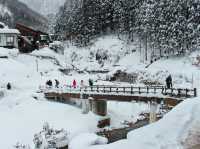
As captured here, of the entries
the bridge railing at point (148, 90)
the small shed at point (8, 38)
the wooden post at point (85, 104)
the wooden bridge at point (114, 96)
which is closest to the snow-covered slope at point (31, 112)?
the wooden post at point (85, 104)

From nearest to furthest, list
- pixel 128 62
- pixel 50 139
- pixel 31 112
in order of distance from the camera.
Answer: pixel 50 139 < pixel 31 112 < pixel 128 62

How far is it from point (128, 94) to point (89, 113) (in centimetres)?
658

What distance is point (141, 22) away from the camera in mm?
72750

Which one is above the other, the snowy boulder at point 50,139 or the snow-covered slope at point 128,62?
the snow-covered slope at point 128,62

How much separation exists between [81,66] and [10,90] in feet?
92.7

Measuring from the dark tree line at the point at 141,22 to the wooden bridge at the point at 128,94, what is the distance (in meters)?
23.0

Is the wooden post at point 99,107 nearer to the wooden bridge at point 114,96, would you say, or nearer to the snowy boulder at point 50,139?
the wooden bridge at point 114,96

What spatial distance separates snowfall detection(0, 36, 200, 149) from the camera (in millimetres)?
13539

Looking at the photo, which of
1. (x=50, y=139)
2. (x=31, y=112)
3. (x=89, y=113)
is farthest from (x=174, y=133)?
(x=31, y=112)

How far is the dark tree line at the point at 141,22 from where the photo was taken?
6241 centimetres

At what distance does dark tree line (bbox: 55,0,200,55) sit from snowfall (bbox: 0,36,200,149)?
2668 mm

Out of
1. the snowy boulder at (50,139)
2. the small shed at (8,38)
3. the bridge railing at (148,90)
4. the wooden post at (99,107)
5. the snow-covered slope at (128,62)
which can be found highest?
the small shed at (8,38)

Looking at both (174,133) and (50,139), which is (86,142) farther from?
(50,139)

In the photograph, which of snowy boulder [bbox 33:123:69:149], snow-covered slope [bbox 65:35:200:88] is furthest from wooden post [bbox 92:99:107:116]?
snow-covered slope [bbox 65:35:200:88]
